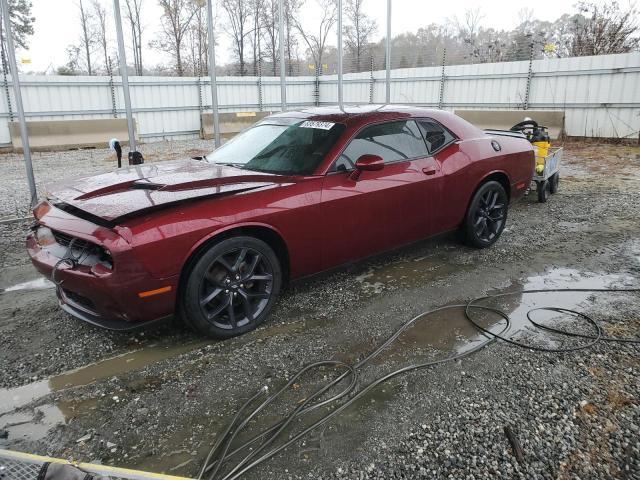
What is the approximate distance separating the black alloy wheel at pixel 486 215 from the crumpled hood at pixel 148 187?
2.30m

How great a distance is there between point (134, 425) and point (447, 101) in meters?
16.6

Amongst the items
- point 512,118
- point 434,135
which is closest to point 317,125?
point 434,135

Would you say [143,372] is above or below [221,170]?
below

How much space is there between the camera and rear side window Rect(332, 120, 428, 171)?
379 cm

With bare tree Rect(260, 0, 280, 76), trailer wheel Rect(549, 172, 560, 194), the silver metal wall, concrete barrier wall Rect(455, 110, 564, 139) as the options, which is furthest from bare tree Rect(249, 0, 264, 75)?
trailer wheel Rect(549, 172, 560, 194)

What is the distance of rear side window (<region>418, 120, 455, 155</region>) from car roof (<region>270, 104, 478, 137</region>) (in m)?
0.08

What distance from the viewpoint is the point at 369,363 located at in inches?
117

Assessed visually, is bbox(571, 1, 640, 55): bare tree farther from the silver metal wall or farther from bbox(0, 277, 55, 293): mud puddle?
bbox(0, 277, 55, 293): mud puddle

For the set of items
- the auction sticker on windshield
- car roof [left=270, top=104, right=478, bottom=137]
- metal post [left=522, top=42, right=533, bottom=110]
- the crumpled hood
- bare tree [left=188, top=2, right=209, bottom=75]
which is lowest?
the crumpled hood

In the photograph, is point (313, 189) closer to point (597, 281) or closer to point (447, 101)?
point (597, 281)

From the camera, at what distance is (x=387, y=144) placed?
4.09 m

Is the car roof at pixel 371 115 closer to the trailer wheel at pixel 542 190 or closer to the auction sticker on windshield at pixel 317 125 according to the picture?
the auction sticker on windshield at pixel 317 125

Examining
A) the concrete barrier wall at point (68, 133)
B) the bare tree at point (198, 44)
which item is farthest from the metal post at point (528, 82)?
the bare tree at point (198, 44)

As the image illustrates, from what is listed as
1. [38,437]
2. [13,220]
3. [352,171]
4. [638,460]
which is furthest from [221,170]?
[13,220]
